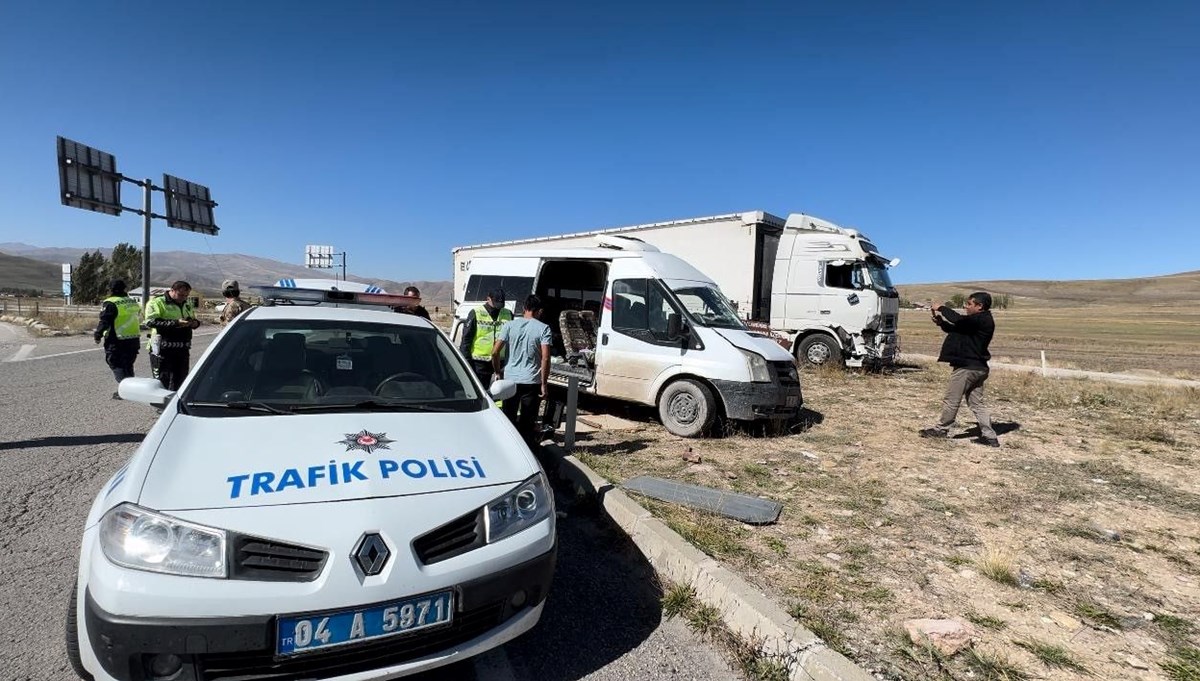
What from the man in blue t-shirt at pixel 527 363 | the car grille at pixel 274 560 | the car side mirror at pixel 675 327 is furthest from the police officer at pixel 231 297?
the car grille at pixel 274 560

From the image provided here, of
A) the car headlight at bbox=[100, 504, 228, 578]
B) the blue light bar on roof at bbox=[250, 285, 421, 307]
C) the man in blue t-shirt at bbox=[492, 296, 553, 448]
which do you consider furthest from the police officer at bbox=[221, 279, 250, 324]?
the car headlight at bbox=[100, 504, 228, 578]

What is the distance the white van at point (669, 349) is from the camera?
6.71 meters

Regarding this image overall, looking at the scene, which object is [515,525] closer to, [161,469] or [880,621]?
[161,469]

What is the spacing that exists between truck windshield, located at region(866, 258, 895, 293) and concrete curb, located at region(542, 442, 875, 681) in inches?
400

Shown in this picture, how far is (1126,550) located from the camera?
13.5ft

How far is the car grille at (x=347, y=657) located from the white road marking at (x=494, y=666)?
0.38m

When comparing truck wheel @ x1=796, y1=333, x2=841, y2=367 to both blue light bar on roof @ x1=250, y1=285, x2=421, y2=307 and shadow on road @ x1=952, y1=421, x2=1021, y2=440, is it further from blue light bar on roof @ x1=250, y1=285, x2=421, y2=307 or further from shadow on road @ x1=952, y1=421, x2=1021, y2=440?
blue light bar on roof @ x1=250, y1=285, x2=421, y2=307

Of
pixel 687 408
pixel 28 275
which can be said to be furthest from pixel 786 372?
pixel 28 275

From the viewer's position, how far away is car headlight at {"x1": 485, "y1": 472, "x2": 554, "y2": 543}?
2378 mm

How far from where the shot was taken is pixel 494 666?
2.62 m

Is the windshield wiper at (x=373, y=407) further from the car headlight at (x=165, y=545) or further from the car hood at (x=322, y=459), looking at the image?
the car headlight at (x=165, y=545)

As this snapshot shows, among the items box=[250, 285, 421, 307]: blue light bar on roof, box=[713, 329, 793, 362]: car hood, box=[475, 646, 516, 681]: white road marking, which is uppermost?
box=[250, 285, 421, 307]: blue light bar on roof

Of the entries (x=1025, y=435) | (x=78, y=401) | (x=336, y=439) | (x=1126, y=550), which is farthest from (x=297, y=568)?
(x=1025, y=435)

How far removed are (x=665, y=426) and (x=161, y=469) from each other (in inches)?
222
